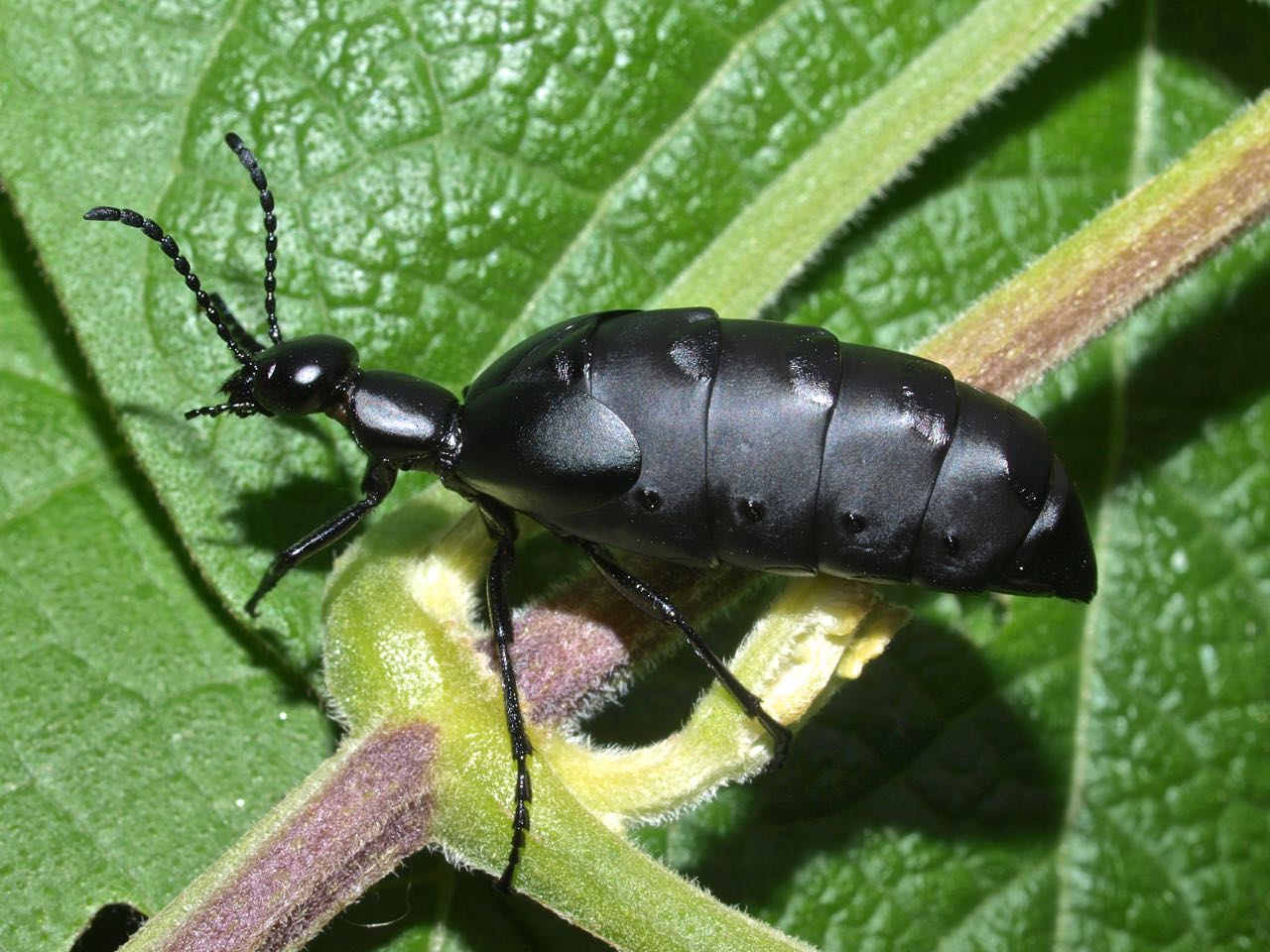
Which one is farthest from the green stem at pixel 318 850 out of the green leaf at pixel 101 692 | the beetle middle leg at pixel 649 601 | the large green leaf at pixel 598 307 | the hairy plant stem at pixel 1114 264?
the hairy plant stem at pixel 1114 264

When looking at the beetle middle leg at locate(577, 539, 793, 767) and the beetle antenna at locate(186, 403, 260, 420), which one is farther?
the beetle antenna at locate(186, 403, 260, 420)

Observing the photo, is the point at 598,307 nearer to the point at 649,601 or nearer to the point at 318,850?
the point at 649,601

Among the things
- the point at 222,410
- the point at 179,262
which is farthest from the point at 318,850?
the point at 179,262

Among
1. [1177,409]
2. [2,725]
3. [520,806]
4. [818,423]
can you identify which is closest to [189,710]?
[2,725]

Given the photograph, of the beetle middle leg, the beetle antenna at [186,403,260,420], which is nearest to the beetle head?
the beetle antenna at [186,403,260,420]

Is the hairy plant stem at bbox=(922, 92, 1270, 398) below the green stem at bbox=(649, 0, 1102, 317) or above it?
below

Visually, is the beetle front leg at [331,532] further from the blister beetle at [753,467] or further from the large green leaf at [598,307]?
the blister beetle at [753,467]

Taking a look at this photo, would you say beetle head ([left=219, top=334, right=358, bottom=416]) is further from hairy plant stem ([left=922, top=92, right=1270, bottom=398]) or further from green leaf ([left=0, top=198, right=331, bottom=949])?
hairy plant stem ([left=922, top=92, right=1270, bottom=398])
